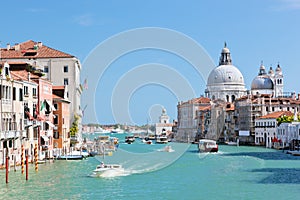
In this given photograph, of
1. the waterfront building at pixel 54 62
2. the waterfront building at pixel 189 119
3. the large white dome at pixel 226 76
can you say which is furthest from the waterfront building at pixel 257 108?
the waterfront building at pixel 54 62

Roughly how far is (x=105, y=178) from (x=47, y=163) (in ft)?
20.9

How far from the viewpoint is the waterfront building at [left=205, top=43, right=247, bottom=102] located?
8519 centimetres

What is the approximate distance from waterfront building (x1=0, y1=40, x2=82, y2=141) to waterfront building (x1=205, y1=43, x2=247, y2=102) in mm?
46392

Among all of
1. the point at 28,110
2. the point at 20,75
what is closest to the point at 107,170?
the point at 28,110

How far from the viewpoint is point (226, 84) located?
280 feet

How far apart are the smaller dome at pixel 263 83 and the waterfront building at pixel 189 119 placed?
27.3 feet

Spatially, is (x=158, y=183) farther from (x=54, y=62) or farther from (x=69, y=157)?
(x=54, y=62)

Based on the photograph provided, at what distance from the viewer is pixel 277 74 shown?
3319 inches

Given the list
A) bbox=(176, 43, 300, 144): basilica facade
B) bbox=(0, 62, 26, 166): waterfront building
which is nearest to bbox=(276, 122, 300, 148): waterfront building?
bbox=(176, 43, 300, 144): basilica facade

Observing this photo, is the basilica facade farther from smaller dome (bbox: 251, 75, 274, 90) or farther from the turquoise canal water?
the turquoise canal water

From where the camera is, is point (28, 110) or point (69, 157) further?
point (69, 157)

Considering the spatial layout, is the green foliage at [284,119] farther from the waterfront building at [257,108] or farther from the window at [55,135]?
the window at [55,135]

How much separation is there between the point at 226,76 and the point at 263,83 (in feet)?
22.3

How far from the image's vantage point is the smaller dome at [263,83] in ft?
266
